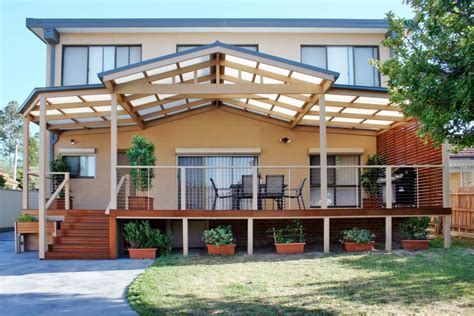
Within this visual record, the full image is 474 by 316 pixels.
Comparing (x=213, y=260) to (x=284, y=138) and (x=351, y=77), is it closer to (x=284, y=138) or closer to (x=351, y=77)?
(x=284, y=138)

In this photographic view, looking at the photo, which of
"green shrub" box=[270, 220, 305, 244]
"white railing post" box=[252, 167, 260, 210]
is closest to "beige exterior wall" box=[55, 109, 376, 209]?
"green shrub" box=[270, 220, 305, 244]

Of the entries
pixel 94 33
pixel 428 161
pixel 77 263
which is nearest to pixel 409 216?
pixel 428 161

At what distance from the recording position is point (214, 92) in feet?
35.7

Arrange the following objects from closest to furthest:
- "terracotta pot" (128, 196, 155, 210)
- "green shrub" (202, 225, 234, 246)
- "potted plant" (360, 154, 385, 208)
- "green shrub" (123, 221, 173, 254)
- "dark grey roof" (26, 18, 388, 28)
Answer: "green shrub" (123, 221, 173, 254), "green shrub" (202, 225, 234, 246), "terracotta pot" (128, 196, 155, 210), "potted plant" (360, 154, 385, 208), "dark grey roof" (26, 18, 388, 28)

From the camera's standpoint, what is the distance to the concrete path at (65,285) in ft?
19.7

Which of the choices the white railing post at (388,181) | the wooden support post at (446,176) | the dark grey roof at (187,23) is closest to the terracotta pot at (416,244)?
the white railing post at (388,181)

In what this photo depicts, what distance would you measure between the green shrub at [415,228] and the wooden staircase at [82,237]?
261 inches

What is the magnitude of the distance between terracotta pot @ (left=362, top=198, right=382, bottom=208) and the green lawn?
279 cm

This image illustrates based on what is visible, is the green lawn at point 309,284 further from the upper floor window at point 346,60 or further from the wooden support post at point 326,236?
the upper floor window at point 346,60

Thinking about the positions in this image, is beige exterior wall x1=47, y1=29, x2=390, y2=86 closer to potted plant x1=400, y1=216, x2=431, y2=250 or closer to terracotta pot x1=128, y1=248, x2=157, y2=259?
potted plant x1=400, y1=216, x2=431, y2=250

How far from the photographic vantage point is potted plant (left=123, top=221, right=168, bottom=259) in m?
10.4

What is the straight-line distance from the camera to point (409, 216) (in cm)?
1137

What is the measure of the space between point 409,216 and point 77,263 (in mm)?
7266

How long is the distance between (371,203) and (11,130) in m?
41.3
